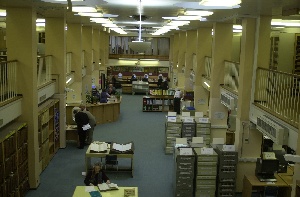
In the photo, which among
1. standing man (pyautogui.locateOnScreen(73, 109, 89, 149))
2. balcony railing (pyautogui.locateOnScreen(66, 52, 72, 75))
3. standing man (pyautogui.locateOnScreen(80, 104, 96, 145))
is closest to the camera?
standing man (pyautogui.locateOnScreen(73, 109, 89, 149))

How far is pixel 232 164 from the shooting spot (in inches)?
365

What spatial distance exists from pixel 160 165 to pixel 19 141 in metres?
4.71

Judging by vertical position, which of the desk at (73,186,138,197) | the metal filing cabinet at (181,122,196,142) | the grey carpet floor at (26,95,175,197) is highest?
the metal filing cabinet at (181,122,196,142)

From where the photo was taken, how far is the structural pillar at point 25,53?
8.95m

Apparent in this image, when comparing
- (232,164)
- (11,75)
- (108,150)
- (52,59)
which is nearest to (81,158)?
(108,150)

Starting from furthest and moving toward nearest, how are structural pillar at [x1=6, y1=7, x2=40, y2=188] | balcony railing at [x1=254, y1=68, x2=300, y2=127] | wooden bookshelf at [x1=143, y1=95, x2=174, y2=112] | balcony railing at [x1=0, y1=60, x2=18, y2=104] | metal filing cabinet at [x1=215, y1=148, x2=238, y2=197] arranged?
wooden bookshelf at [x1=143, y1=95, x2=174, y2=112] → metal filing cabinet at [x1=215, y1=148, x2=238, y2=197] → structural pillar at [x1=6, y1=7, x2=40, y2=188] → balcony railing at [x1=0, y1=60, x2=18, y2=104] → balcony railing at [x1=254, y1=68, x2=300, y2=127]

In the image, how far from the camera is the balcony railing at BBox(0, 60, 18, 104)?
338 inches

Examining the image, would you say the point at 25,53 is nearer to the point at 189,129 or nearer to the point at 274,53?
the point at 189,129

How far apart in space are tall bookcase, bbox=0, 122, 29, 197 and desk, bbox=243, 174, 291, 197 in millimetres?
5266

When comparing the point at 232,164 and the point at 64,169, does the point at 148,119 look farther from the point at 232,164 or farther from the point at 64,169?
the point at 232,164

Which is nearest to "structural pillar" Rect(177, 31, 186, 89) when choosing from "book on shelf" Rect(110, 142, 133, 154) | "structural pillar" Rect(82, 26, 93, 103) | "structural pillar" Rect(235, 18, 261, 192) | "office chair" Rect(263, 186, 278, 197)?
"structural pillar" Rect(82, 26, 93, 103)

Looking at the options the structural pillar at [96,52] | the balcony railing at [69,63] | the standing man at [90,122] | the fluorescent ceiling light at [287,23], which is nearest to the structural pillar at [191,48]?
Answer: the structural pillar at [96,52]

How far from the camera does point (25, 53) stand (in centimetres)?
908

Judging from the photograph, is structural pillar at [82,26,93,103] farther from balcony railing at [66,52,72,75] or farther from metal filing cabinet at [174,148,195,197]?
metal filing cabinet at [174,148,195,197]
